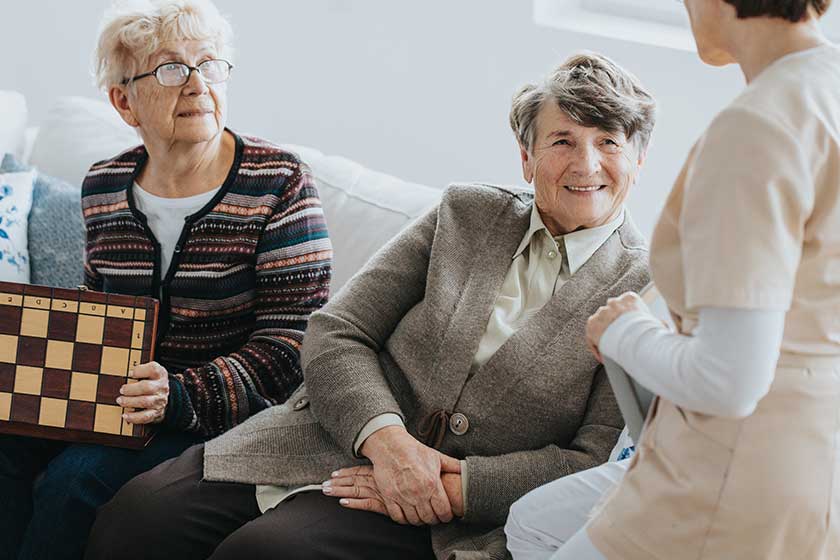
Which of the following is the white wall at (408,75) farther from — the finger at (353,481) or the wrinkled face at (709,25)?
the wrinkled face at (709,25)

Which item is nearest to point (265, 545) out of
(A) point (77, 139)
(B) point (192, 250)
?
(B) point (192, 250)

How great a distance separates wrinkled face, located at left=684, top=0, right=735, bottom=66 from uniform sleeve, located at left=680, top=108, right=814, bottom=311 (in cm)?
13

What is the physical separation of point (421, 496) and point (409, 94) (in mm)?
1336

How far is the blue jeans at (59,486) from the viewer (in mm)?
1718

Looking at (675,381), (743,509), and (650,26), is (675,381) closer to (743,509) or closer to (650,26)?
(743,509)

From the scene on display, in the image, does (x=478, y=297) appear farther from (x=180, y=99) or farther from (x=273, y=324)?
(x=180, y=99)

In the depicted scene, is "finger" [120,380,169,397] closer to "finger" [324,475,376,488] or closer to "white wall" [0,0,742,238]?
"finger" [324,475,376,488]

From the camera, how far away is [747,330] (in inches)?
36.1

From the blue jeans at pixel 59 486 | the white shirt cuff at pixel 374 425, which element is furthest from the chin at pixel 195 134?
A: the white shirt cuff at pixel 374 425

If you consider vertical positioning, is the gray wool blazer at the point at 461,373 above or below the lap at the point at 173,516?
above

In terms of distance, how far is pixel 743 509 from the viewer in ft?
3.30

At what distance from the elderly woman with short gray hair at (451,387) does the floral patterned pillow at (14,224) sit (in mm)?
759

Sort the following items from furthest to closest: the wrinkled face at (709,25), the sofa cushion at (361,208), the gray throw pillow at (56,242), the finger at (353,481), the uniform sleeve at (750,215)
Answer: the gray throw pillow at (56,242) → the sofa cushion at (361,208) → the finger at (353,481) → the wrinkled face at (709,25) → the uniform sleeve at (750,215)

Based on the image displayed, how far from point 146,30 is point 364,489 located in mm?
934
